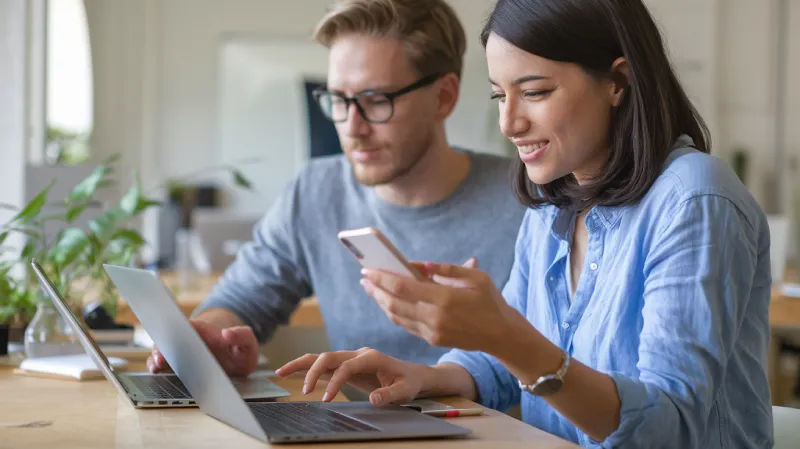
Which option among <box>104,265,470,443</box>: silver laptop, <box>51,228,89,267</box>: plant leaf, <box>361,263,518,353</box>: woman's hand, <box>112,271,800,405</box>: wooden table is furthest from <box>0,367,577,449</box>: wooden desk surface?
<box>112,271,800,405</box>: wooden table

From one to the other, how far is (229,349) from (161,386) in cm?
18

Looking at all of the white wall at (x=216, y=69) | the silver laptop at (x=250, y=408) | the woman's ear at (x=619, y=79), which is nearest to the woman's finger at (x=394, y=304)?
the silver laptop at (x=250, y=408)

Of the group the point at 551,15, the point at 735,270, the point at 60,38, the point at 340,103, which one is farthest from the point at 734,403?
the point at 60,38

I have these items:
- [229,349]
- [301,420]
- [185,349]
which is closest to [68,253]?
[229,349]

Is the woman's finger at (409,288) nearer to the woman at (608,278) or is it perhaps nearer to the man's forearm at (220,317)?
the woman at (608,278)

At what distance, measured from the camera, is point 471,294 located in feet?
3.65

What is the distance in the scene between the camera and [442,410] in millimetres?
1362

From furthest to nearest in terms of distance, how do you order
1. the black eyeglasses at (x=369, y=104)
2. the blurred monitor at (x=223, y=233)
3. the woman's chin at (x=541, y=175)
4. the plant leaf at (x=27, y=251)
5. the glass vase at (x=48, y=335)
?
the blurred monitor at (x=223, y=233) < the black eyeglasses at (x=369, y=104) < the plant leaf at (x=27, y=251) < the glass vase at (x=48, y=335) < the woman's chin at (x=541, y=175)

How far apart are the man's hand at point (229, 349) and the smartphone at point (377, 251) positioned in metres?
0.62

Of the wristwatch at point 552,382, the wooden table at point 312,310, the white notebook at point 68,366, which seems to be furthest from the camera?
the wooden table at point 312,310

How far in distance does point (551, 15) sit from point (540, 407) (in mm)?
583

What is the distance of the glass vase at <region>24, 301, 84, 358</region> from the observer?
1.92 metres

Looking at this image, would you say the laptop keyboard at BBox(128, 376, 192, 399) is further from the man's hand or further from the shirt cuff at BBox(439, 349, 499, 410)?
A: the shirt cuff at BBox(439, 349, 499, 410)

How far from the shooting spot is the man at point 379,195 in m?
2.17
